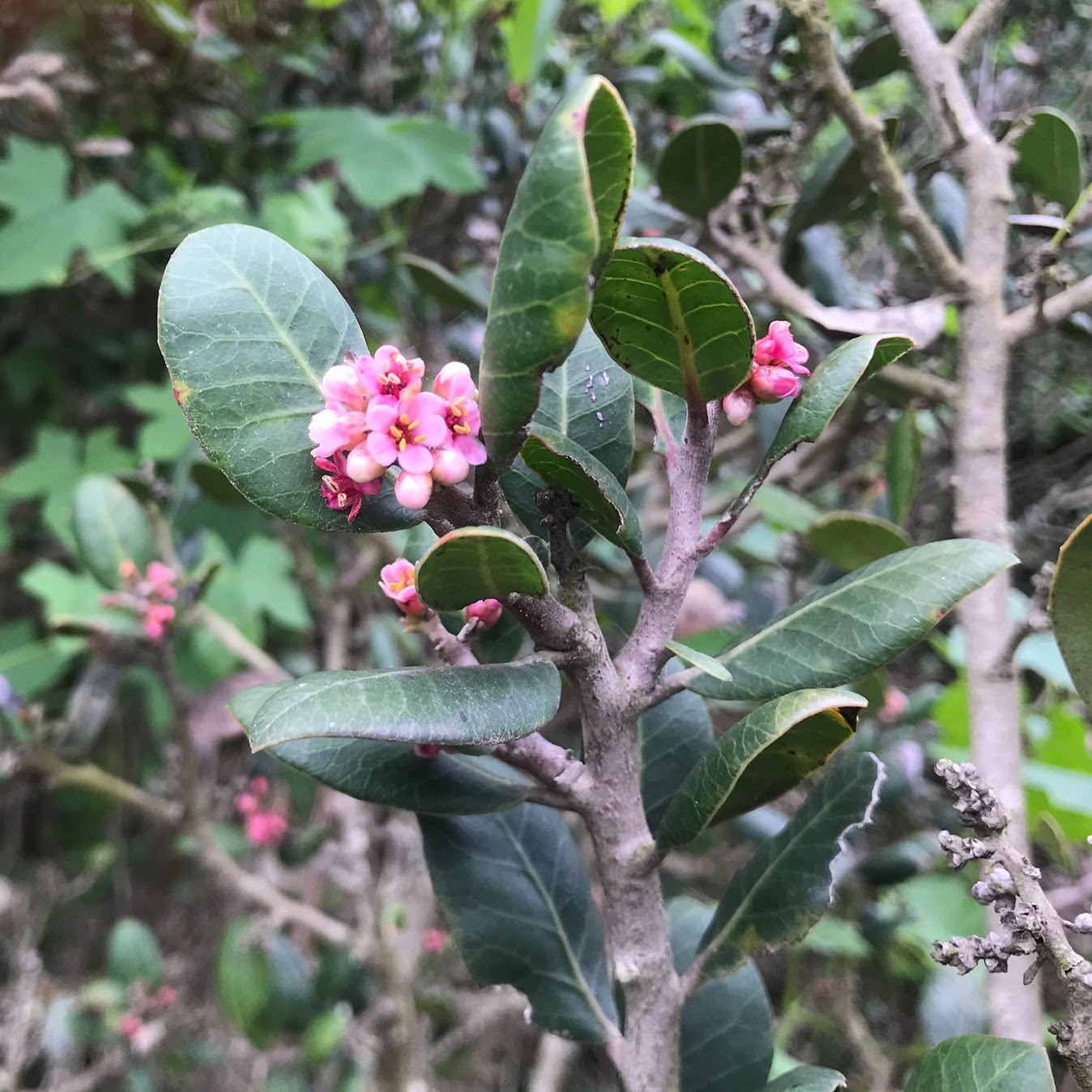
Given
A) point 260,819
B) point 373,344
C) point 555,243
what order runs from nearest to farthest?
point 555,243, point 260,819, point 373,344

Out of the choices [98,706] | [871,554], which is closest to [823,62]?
[871,554]

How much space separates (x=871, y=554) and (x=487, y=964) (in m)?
0.54

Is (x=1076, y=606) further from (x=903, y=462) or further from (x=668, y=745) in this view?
(x=903, y=462)

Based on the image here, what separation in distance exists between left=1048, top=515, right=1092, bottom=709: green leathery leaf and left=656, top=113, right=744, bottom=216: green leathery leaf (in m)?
0.59

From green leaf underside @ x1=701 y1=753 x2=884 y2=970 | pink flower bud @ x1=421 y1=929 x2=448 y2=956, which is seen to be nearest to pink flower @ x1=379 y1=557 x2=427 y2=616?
green leaf underside @ x1=701 y1=753 x2=884 y2=970

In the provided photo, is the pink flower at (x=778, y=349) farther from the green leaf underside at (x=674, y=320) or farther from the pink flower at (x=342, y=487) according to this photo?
the pink flower at (x=342, y=487)

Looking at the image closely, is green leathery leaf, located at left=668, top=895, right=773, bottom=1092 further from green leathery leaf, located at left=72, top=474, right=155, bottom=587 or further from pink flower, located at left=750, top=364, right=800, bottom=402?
green leathery leaf, located at left=72, top=474, right=155, bottom=587

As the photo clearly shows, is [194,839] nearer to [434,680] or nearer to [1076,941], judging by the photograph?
[434,680]

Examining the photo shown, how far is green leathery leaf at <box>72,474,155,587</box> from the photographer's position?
1.14 m

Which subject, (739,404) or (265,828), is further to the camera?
(265,828)

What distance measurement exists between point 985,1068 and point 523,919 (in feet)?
0.88

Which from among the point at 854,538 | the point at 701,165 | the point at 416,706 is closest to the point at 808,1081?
the point at 416,706

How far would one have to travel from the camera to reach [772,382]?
0.46 m

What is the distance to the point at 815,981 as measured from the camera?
5.69 ft
